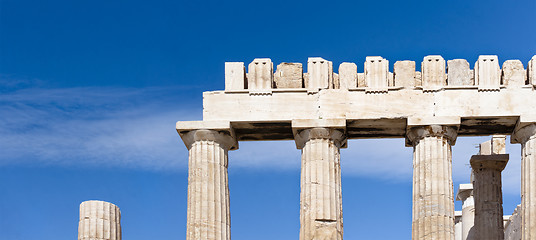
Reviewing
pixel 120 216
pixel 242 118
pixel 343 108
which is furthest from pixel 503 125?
pixel 120 216

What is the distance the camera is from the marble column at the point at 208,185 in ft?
147

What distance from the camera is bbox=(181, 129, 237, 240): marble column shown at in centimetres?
4469

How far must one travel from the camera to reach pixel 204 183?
4522 centimetres

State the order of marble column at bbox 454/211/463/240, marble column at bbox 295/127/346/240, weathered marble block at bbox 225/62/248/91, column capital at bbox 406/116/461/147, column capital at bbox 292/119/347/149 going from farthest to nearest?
marble column at bbox 454/211/463/240, weathered marble block at bbox 225/62/248/91, column capital at bbox 292/119/347/149, column capital at bbox 406/116/461/147, marble column at bbox 295/127/346/240

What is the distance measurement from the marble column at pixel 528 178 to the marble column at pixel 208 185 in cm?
922

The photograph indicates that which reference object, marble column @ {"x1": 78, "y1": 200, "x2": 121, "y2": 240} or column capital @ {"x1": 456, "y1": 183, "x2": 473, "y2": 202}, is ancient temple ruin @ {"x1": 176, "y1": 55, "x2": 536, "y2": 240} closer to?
marble column @ {"x1": 78, "y1": 200, "x2": 121, "y2": 240}

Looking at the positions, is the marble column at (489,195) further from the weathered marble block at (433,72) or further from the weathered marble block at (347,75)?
the weathered marble block at (347,75)

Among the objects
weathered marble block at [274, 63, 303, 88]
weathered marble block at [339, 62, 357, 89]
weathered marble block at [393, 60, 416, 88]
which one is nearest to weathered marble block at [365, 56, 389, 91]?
weathered marble block at [393, 60, 416, 88]

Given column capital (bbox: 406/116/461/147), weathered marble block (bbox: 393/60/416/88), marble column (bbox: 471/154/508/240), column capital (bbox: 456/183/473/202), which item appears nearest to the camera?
column capital (bbox: 406/116/461/147)

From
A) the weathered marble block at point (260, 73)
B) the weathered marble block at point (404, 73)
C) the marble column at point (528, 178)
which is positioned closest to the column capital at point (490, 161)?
the marble column at point (528, 178)

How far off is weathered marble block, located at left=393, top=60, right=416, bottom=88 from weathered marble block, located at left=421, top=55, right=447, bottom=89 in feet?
1.24

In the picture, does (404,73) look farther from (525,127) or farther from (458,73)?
(525,127)

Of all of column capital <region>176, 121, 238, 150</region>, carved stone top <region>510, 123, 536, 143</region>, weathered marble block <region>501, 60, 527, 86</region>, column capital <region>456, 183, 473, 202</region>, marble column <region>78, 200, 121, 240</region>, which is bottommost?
marble column <region>78, 200, 121, 240</region>

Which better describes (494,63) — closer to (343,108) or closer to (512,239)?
(343,108)
